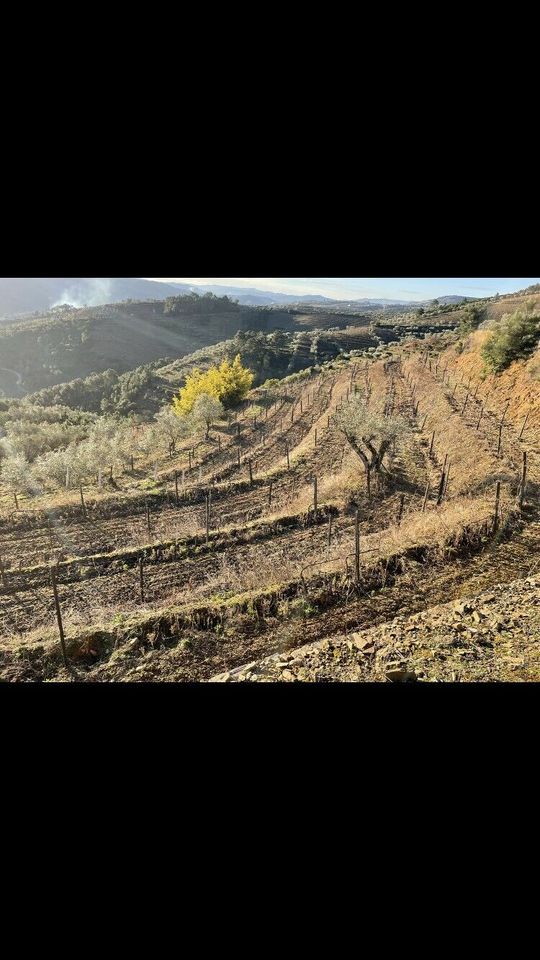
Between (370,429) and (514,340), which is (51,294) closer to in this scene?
(514,340)

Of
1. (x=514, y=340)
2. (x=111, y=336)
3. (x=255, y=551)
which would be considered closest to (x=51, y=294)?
(x=111, y=336)

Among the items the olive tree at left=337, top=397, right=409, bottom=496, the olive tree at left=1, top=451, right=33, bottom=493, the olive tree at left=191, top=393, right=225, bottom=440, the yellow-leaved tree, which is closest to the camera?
the olive tree at left=337, top=397, right=409, bottom=496

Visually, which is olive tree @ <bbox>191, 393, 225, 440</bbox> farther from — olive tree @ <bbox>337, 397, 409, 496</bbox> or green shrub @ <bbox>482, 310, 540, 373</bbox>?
green shrub @ <bbox>482, 310, 540, 373</bbox>

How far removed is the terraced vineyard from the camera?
5.58 metres

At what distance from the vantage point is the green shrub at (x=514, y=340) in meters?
16.6

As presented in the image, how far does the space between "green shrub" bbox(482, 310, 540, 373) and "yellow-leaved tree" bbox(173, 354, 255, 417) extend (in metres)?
14.8

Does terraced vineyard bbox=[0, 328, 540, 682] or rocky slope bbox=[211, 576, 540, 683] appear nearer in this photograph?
rocky slope bbox=[211, 576, 540, 683]

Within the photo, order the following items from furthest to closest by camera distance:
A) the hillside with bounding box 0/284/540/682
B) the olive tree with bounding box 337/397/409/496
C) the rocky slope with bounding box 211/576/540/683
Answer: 1. the olive tree with bounding box 337/397/409/496
2. the hillside with bounding box 0/284/540/682
3. the rocky slope with bounding box 211/576/540/683

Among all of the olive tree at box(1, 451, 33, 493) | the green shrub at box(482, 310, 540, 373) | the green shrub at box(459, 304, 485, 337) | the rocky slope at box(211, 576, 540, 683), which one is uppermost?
the green shrub at box(459, 304, 485, 337)

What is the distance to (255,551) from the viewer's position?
8.48 meters

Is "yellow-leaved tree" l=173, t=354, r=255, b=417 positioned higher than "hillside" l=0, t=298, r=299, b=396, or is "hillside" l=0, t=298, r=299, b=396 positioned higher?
"hillside" l=0, t=298, r=299, b=396

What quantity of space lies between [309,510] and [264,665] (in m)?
5.39

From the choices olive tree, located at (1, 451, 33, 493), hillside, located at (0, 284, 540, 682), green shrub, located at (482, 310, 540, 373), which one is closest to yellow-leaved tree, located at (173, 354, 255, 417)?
hillside, located at (0, 284, 540, 682)
